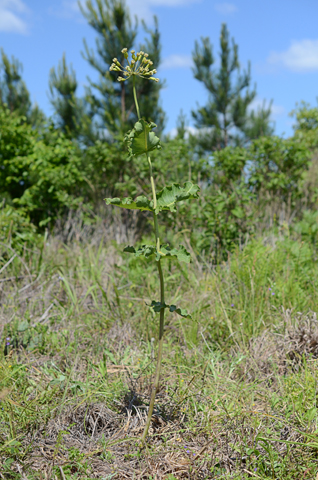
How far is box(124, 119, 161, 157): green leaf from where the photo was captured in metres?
1.79

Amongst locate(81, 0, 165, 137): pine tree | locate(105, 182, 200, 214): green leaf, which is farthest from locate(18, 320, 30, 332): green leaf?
locate(81, 0, 165, 137): pine tree

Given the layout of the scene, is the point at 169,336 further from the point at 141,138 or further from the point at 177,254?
the point at 141,138

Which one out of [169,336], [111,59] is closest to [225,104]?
[111,59]

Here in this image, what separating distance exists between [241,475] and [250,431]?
0.94 ft

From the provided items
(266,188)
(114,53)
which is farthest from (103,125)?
(266,188)

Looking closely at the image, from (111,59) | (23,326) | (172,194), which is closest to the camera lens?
(172,194)

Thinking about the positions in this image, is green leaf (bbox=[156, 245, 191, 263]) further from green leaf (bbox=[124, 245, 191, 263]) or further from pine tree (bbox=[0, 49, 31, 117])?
pine tree (bbox=[0, 49, 31, 117])

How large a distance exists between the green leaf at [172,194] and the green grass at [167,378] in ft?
3.37

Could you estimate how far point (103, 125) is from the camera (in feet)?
28.3

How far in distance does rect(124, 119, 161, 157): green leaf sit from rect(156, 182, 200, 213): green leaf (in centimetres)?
20

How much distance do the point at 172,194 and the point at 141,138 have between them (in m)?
0.29

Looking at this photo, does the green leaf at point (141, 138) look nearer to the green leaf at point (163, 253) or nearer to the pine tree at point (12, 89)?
the green leaf at point (163, 253)

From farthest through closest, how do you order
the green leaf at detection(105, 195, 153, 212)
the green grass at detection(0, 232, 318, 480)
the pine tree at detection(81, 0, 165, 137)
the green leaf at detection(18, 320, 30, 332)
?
the pine tree at detection(81, 0, 165, 137) → the green leaf at detection(18, 320, 30, 332) → the green grass at detection(0, 232, 318, 480) → the green leaf at detection(105, 195, 153, 212)

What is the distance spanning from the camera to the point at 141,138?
1823mm
